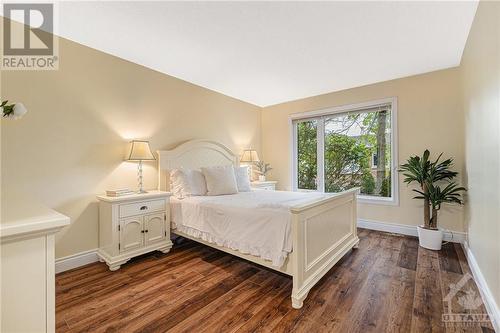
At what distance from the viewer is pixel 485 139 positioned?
1794mm

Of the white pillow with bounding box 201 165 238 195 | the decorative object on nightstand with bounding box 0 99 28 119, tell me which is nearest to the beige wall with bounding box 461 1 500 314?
the white pillow with bounding box 201 165 238 195

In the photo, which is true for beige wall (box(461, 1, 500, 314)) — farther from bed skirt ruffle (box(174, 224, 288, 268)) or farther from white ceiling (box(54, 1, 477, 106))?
bed skirt ruffle (box(174, 224, 288, 268))

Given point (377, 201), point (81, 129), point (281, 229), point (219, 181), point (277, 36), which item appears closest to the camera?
point (281, 229)

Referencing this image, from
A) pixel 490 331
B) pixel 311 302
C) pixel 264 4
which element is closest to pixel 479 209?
pixel 490 331

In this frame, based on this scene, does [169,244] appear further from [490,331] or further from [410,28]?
[410,28]

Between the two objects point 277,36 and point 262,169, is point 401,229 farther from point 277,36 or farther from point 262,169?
point 277,36

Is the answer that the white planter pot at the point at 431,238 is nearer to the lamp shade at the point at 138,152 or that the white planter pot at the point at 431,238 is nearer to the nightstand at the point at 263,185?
the nightstand at the point at 263,185

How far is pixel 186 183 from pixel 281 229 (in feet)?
5.23

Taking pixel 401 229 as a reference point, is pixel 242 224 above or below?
above

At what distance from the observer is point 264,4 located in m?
1.92

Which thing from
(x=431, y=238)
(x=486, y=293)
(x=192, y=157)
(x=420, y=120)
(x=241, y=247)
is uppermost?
(x=420, y=120)

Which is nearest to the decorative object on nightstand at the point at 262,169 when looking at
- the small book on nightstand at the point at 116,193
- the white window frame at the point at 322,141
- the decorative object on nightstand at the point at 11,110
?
the white window frame at the point at 322,141

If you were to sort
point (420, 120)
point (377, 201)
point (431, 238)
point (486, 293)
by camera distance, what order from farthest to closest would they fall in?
point (377, 201)
point (420, 120)
point (431, 238)
point (486, 293)

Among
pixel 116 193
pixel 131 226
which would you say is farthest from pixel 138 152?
pixel 131 226
